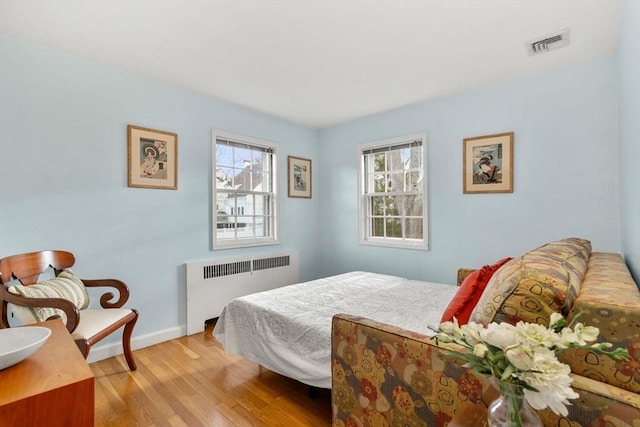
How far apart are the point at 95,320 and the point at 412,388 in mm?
2124

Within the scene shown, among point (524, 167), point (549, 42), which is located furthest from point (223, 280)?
point (549, 42)

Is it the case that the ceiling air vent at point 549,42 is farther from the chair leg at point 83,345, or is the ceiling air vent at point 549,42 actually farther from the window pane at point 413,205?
the chair leg at point 83,345

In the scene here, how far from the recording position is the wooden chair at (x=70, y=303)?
5.99 feet

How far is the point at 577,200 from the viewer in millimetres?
2691

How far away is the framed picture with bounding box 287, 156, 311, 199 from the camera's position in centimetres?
427

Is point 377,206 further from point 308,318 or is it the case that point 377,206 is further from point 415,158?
point 308,318

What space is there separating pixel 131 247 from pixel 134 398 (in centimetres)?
129

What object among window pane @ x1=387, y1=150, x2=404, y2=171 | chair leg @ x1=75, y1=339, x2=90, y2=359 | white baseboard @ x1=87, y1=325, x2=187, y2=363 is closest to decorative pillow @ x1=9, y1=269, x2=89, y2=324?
chair leg @ x1=75, y1=339, x2=90, y2=359

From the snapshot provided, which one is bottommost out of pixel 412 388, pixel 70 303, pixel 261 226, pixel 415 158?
pixel 412 388

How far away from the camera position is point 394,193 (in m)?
3.91

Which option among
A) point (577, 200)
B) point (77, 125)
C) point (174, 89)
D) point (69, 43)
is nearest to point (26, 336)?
point (77, 125)

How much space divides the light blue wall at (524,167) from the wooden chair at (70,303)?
275 centimetres

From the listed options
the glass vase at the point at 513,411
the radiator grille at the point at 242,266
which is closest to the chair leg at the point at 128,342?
the radiator grille at the point at 242,266

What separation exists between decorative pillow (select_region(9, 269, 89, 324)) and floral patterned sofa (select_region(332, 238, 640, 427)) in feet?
5.90
